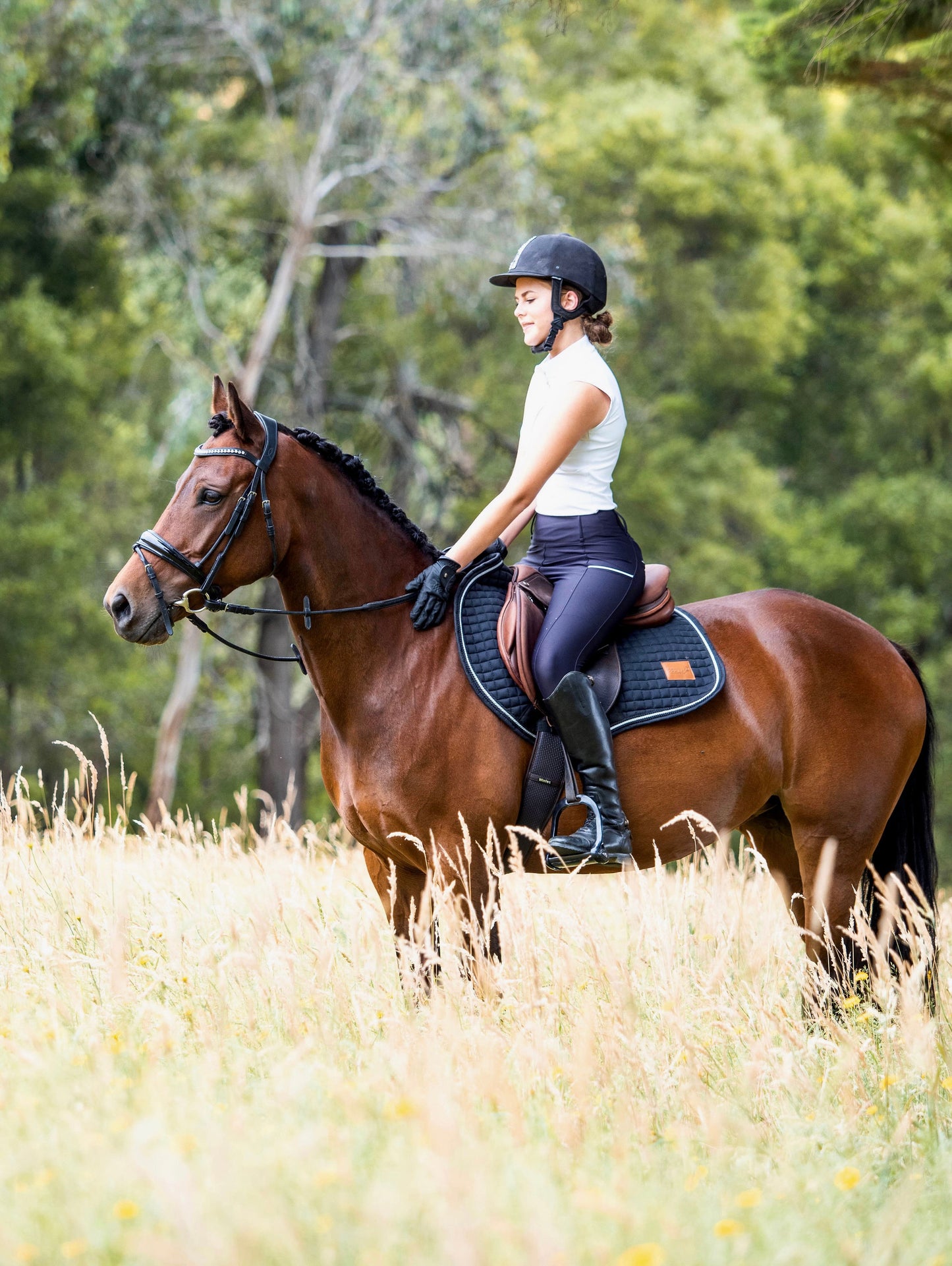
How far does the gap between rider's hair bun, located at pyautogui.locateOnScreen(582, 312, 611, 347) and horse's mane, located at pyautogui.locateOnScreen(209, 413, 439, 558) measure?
36.0 inches

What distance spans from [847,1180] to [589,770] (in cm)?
172

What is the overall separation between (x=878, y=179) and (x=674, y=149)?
4.93 metres

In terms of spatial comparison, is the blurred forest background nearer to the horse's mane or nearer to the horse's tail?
the horse's tail

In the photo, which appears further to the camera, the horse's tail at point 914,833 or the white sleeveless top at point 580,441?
the horse's tail at point 914,833

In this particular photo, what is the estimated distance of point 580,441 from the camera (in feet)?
14.6

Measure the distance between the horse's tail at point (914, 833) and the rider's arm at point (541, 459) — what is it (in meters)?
1.79

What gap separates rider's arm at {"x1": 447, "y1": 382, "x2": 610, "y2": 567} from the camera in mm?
4238

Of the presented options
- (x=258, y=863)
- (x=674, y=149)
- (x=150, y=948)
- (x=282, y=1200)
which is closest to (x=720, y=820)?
(x=258, y=863)

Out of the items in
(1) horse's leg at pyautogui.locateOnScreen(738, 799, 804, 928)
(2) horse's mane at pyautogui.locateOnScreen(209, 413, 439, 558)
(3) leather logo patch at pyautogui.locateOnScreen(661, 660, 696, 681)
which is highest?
(2) horse's mane at pyautogui.locateOnScreen(209, 413, 439, 558)

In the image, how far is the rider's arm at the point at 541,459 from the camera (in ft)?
13.9

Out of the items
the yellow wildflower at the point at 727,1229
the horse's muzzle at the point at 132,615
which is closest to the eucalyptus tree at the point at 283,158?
the horse's muzzle at the point at 132,615

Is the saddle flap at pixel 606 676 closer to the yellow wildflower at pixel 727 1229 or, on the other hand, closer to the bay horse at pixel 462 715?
the bay horse at pixel 462 715

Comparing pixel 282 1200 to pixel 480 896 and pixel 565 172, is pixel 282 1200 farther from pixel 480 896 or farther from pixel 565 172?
pixel 565 172

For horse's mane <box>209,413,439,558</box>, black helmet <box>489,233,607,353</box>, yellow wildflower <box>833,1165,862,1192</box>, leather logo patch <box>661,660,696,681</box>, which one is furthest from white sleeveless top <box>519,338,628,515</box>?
yellow wildflower <box>833,1165,862,1192</box>
